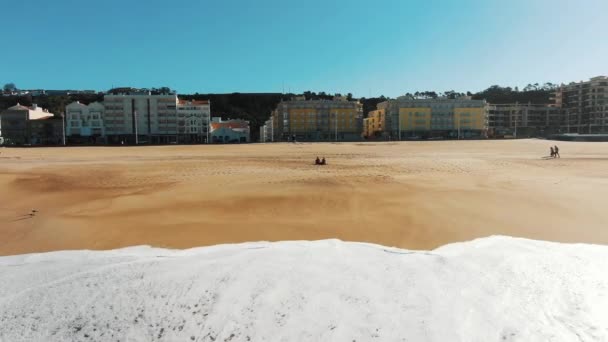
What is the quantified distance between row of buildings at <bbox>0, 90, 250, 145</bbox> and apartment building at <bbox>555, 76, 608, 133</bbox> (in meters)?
96.0

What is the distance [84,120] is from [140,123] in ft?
44.3

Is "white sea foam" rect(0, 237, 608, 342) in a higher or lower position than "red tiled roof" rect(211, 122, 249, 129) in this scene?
lower

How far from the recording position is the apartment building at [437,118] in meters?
112

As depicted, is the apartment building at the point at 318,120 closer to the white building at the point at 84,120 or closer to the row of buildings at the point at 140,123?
the row of buildings at the point at 140,123

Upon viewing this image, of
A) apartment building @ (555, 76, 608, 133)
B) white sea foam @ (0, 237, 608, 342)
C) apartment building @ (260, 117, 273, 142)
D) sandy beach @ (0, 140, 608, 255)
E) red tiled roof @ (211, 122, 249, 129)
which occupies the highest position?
apartment building @ (555, 76, 608, 133)

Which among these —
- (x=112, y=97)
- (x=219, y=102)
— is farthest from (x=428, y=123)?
(x=219, y=102)

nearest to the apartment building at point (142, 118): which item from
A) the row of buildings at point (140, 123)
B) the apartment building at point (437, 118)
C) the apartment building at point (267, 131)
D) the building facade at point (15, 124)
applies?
the row of buildings at point (140, 123)

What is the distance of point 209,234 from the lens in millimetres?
8617

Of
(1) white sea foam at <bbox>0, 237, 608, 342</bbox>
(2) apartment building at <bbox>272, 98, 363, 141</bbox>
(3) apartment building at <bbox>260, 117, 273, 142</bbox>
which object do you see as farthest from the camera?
(2) apartment building at <bbox>272, 98, 363, 141</bbox>

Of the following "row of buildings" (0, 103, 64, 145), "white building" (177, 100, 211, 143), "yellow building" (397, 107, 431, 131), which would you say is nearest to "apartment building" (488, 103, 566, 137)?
"yellow building" (397, 107, 431, 131)

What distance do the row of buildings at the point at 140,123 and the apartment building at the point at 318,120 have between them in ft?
42.1

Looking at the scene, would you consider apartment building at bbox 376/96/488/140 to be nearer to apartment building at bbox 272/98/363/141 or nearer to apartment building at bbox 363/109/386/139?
apartment building at bbox 363/109/386/139

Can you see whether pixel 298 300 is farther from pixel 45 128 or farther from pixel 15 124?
pixel 15 124

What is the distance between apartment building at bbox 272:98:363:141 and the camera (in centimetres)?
10938
